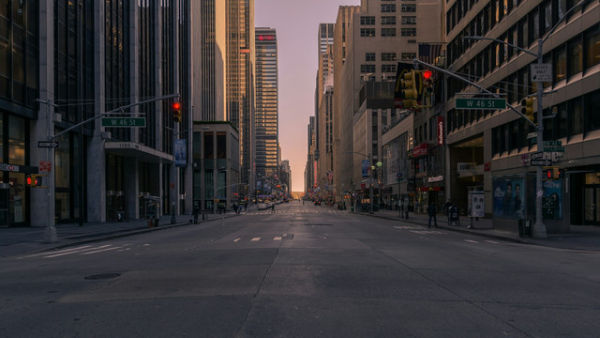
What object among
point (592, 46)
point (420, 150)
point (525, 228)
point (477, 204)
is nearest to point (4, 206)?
point (477, 204)

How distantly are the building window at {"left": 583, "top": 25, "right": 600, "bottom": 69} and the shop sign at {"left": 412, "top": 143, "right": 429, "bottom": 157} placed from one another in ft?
98.7

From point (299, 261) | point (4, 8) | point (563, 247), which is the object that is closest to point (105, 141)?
point (4, 8)

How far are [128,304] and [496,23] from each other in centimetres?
4253

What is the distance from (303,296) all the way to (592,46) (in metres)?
28.3

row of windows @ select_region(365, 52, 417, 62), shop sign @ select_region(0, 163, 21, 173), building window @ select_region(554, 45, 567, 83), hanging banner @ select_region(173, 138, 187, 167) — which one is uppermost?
row of windows @ select_region(365, 52, 417, 62)

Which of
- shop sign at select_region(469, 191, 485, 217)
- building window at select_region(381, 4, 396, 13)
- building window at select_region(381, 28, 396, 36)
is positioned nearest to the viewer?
shop sign at select_region(469, 191, 485, 217)

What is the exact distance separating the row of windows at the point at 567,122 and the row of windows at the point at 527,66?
1908mm

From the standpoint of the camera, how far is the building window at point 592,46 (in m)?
27.3

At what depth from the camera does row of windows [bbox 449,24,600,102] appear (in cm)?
2803

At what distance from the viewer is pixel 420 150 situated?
59.7 m

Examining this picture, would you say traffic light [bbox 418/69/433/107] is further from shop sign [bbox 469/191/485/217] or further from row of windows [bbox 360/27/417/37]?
row of windows [bbox 360/27/417/37]

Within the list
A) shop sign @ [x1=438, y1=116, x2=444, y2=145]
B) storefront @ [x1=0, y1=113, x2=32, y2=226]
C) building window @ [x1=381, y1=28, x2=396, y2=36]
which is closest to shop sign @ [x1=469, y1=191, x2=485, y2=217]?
shop sign @ [x1=438, y1=116, x2=444, y2=145]

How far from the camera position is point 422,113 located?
61.9m

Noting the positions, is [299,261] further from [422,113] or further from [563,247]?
[422,113]
